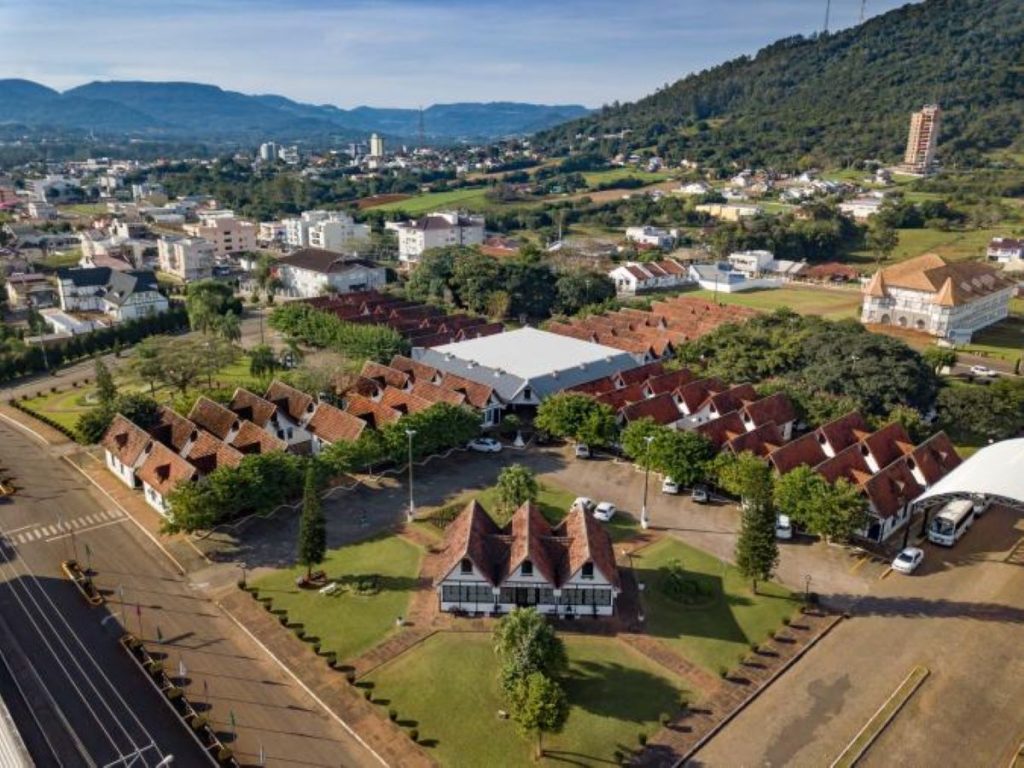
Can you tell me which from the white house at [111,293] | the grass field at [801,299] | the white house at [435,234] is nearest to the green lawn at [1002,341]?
the grass field at [801,299]

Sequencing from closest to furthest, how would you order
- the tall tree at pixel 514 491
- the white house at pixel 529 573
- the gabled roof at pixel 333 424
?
the white house at pixel 529 573 → the tall tree at pixel 514 491 → the gabled roof at pixel 333 424

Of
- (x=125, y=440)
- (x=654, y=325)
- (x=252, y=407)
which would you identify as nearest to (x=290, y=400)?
(x=252, y=407)

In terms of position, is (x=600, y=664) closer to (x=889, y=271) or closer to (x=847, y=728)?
(x=847, y=728)

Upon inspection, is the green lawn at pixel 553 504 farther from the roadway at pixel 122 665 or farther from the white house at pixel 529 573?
the roadway at pixel 122 665

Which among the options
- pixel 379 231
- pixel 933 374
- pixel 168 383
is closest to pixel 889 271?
pixel 933 374

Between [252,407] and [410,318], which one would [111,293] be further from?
[252,407]

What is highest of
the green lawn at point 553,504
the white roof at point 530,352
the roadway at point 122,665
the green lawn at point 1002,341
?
the white roof at point 530,352

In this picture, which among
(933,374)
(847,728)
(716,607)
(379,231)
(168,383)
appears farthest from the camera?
(379,231)
